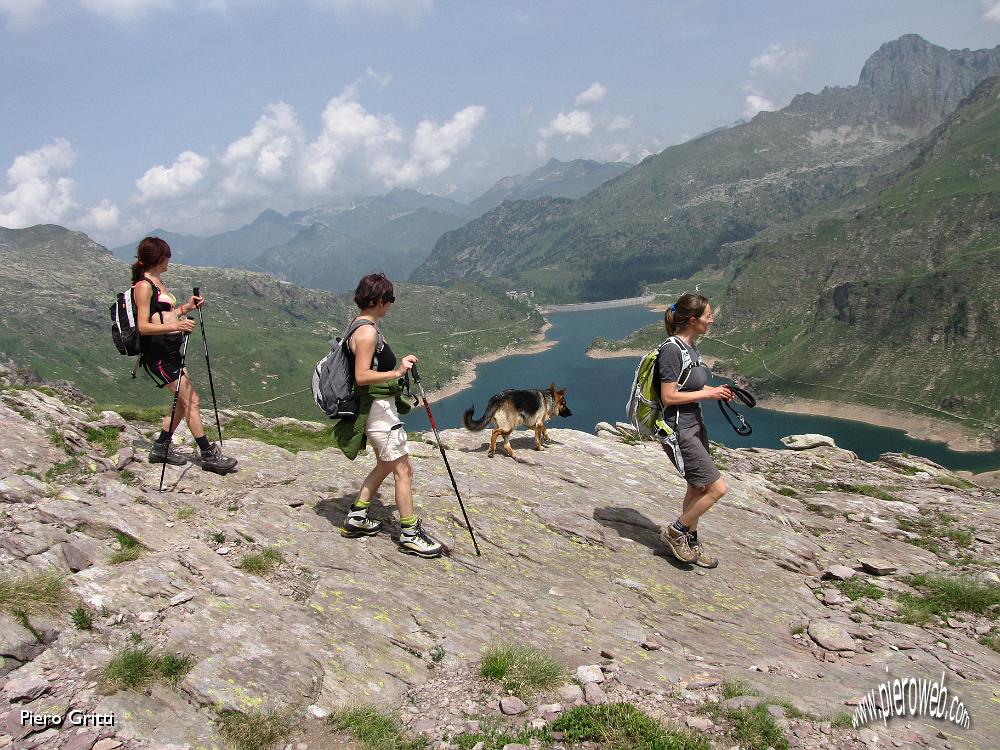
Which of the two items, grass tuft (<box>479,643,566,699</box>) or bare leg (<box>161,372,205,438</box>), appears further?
bare leg (<box>161,372,205,438</box>)

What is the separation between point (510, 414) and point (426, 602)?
8876 millimetres

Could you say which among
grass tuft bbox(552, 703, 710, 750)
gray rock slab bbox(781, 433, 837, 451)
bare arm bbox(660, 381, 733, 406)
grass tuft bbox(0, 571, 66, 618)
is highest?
bare arm bbox(660, 381, 733, 406)

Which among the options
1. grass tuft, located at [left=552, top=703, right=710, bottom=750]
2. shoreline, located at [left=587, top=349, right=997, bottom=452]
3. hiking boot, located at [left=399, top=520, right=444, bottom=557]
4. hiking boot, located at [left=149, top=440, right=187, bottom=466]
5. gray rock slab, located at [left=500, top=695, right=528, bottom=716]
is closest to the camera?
grass tuft, located at [left=552, top=703, right=710, bottom=750]

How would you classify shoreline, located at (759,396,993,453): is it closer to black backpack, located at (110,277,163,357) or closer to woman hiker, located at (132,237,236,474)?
woman hiker, located at (132,237,236,474)

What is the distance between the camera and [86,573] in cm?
710

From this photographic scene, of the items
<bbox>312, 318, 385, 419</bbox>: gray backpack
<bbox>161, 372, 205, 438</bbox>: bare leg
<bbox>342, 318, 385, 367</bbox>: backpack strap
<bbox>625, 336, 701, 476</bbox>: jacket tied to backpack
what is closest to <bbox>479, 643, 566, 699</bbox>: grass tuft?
<bbox>312, 318, 385, 419</bbox>: gray backpack

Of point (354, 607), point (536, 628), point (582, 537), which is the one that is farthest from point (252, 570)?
point (582, 537)

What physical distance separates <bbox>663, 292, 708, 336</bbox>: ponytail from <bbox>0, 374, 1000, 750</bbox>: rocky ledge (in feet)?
15.8

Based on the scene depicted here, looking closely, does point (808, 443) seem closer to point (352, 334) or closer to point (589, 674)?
point (589, 674)

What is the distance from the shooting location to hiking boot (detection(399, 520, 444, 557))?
9.66 metres

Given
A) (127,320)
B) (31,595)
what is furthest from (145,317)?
(31,595)

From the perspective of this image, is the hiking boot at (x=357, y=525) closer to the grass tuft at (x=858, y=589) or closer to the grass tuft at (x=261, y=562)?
the grass tuft at (x=261, y=562)

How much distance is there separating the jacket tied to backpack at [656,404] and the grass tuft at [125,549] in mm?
8189

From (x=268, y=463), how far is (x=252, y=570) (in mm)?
5293
